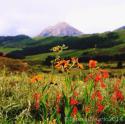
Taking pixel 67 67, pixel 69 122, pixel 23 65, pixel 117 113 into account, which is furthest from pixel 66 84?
pixel 23 65

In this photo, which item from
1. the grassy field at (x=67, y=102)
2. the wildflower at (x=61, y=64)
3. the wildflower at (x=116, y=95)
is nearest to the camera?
the grassy field at (x=67, y=102)

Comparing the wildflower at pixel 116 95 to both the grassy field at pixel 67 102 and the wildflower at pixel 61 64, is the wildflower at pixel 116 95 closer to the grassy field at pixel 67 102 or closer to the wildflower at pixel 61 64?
the grassy field at pixel 67 102

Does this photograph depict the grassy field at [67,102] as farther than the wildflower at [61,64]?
No

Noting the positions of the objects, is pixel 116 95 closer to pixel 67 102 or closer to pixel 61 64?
pixel 61 64

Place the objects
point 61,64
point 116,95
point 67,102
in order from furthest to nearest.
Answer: point 116,95, point 61,64, point 67,102

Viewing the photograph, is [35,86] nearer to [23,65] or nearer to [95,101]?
[95,101]

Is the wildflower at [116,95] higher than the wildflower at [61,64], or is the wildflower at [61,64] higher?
the wildflower at [61,64]

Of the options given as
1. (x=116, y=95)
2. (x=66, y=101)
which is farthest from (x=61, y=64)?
(x=116, y=95)

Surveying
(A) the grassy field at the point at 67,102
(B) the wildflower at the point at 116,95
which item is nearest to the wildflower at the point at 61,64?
(A) the grassy field at the point at 67,102

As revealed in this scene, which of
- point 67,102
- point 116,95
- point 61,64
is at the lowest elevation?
point 116,95

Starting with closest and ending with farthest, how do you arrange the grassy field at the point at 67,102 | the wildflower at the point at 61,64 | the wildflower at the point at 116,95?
the grassy field at the point at 67,102 < the wildflower at the point at 61,64 < the wildflower at the point at 116,95

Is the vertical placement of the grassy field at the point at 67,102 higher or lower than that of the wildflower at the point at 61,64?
lower

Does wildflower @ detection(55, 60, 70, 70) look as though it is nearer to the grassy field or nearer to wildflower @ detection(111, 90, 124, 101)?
the grassy field

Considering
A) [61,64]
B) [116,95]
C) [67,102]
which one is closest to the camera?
[67,102]
